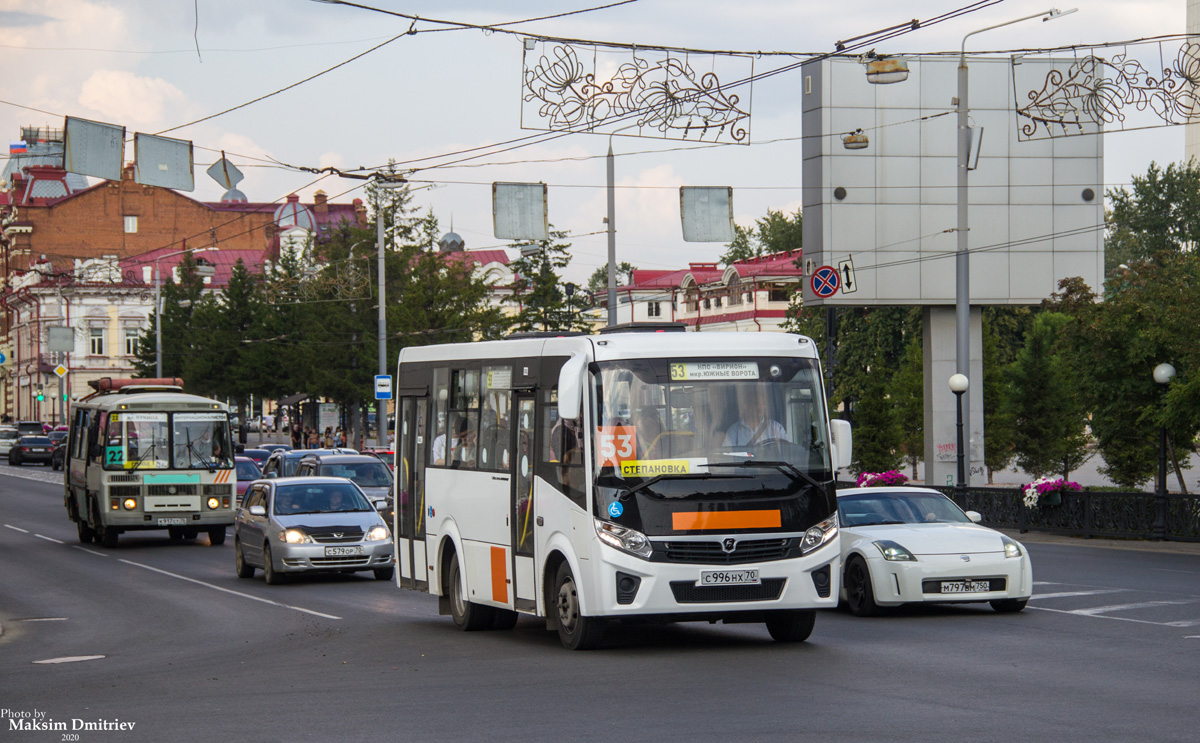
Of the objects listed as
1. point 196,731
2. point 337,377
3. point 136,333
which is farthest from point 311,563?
point 136,333

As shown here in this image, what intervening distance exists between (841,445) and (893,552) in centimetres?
303

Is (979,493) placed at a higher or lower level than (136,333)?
lower

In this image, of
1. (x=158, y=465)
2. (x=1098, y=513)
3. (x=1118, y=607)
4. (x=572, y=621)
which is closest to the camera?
(x=572, y=621)

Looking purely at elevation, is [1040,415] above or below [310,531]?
above

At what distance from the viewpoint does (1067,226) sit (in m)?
39.4

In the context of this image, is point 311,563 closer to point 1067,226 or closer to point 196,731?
point 196,731

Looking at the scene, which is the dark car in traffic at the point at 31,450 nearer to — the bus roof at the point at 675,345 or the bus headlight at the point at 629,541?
the bus roof at the point at 675,345

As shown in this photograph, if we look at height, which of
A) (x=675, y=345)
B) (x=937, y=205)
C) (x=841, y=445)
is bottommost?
(x=841, y=445)

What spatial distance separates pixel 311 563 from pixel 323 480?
1676 mm

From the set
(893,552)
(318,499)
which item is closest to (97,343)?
(318,499)

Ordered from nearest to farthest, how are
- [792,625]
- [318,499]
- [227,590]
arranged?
[792,625], [227,590], [318,499]

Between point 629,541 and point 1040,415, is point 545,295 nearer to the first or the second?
point 1040,415

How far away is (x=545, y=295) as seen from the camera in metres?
70.2

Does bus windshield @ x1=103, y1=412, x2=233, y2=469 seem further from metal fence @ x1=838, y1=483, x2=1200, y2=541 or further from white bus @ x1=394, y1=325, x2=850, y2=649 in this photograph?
white bus @ x1=394, y1=325, x2=850, y2=649
